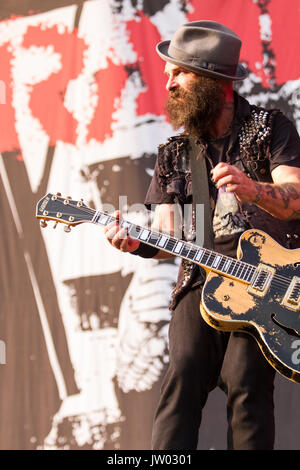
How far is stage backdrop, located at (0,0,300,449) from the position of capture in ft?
12.3

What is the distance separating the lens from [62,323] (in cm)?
392

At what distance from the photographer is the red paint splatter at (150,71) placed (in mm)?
3889

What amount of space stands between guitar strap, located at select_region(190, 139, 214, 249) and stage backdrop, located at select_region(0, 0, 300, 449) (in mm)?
1108

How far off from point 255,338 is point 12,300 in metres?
2.11

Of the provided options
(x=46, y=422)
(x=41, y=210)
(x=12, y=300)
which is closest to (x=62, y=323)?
(x=12, y=300)

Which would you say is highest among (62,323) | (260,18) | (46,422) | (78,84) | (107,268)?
(260,18)

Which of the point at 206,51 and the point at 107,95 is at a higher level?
the point at 206,51

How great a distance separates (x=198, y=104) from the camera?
2777 mm

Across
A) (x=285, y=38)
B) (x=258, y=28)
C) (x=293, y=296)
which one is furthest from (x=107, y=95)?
(x=293, y=296)

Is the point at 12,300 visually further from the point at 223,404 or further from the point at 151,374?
the point at 223,404

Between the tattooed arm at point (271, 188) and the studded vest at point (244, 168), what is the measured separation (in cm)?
9

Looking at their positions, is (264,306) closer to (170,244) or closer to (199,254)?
(199,254)

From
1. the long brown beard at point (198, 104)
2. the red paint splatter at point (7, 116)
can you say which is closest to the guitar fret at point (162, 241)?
the long brown beard at point (198, 104)

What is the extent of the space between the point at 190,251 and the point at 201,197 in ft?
0.94
